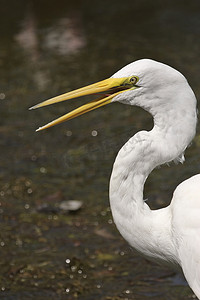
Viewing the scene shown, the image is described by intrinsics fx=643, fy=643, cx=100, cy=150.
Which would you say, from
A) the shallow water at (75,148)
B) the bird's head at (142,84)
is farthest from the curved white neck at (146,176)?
the shallow water at (75,148)

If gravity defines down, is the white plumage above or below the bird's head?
below

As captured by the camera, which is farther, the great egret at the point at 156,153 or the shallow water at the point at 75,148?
the shallow water at the point at 75,148

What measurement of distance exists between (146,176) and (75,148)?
3508 millimetres

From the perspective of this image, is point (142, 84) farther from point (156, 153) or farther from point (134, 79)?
point (156, 153)

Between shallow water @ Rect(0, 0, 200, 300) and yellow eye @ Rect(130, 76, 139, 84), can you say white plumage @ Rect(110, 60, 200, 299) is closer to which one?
yellow eye @ Rect(130, 76, 139, 84)

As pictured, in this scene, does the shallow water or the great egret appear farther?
the shallow water

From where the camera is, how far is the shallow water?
4707 mm

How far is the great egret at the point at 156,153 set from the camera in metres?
3.26

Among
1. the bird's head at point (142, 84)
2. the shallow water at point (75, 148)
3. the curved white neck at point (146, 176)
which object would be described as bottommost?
the shallow water at point (75, 148)

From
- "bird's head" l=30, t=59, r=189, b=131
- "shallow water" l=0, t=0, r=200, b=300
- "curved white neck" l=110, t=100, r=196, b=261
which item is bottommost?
"shallow water" l=0, t=0, r=200, b=300

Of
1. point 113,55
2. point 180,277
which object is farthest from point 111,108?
point 180,277

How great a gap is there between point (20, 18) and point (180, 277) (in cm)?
837

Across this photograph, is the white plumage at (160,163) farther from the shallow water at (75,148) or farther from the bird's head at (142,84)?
the shallow water at (75,148)

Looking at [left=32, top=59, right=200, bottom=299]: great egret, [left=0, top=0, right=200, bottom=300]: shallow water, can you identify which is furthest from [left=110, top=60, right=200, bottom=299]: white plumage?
[left=0, top=0, right=200, bottom=300]: shallow water
